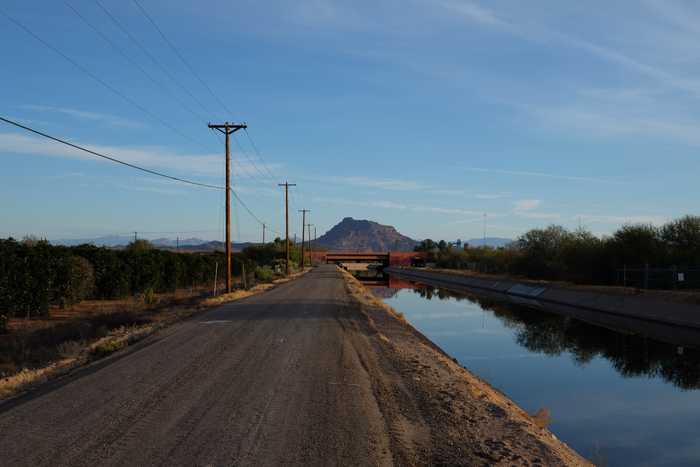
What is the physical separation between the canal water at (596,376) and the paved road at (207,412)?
185 inches

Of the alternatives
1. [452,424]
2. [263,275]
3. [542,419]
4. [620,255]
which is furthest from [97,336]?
[263,275]

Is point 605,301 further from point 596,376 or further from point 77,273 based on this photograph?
point 77,273

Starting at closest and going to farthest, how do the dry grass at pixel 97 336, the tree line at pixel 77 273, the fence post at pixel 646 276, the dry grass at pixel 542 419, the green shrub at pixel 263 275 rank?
the dry grass at pixel 542 419, the dry grass at pixel 97 336, the tree line at pixel 77 273, the fence post at pixel 646 276, the green shrub at pixel 263 275

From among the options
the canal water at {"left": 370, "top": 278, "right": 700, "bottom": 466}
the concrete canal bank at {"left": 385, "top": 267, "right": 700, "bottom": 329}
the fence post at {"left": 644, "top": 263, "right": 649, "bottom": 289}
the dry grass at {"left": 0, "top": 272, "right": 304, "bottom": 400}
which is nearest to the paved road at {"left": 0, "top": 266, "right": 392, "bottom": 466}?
the dry grass at {"left": 0, "top": 272, "right": 304, "bottom": 400}

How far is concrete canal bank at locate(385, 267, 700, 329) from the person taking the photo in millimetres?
33312

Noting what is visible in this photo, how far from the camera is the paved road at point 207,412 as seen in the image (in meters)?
7.68

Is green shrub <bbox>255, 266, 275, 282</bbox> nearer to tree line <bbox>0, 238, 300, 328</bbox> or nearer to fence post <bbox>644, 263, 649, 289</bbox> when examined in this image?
tree line <bbox>0, 238, 300, 328</bbox>

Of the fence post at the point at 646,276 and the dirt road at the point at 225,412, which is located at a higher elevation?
the fence post at the point at 646,276

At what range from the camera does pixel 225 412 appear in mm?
Result: 9664

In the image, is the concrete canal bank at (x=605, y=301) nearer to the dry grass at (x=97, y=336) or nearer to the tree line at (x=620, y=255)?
the tree line at (x=620, y=255)

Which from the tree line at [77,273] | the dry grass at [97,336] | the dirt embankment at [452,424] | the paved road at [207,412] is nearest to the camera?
the paved road at [207,412]

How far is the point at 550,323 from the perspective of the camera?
36.0m

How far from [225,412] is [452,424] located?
11.2ft

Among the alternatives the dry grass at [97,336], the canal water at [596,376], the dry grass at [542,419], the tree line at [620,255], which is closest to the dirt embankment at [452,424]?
the dry grass at [542,419]
